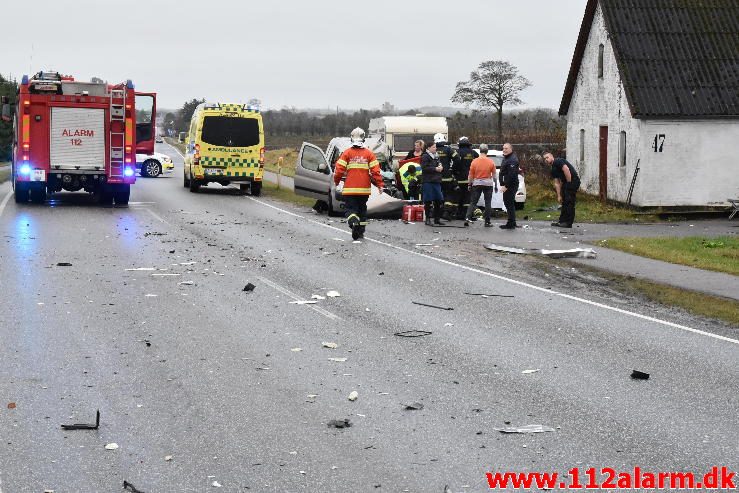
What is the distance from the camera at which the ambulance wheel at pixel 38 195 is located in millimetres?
28656

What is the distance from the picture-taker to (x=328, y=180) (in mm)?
27156

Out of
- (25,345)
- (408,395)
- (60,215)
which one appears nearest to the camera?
(408,395)

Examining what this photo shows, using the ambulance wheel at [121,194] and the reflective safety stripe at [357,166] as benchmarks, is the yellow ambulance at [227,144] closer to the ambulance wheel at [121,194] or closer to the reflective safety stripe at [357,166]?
the ambulance wheel at [121,194]

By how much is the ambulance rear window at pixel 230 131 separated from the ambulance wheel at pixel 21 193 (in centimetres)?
672

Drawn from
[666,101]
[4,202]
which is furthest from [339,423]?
[666,101]

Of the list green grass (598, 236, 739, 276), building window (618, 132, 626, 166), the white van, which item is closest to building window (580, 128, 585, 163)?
building window (618, 132, 626, 166)

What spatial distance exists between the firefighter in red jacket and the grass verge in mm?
5278

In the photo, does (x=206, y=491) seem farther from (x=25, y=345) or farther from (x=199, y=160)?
(x=199, y=160)

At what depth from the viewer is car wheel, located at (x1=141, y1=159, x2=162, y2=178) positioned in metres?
48.7

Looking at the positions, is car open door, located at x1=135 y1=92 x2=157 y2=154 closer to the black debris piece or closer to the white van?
the white van

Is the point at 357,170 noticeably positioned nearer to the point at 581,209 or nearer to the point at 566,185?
the point at 566,185

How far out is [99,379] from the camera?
8781 mm

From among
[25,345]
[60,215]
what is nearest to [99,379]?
[25,345]

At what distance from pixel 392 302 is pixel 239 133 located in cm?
2187
